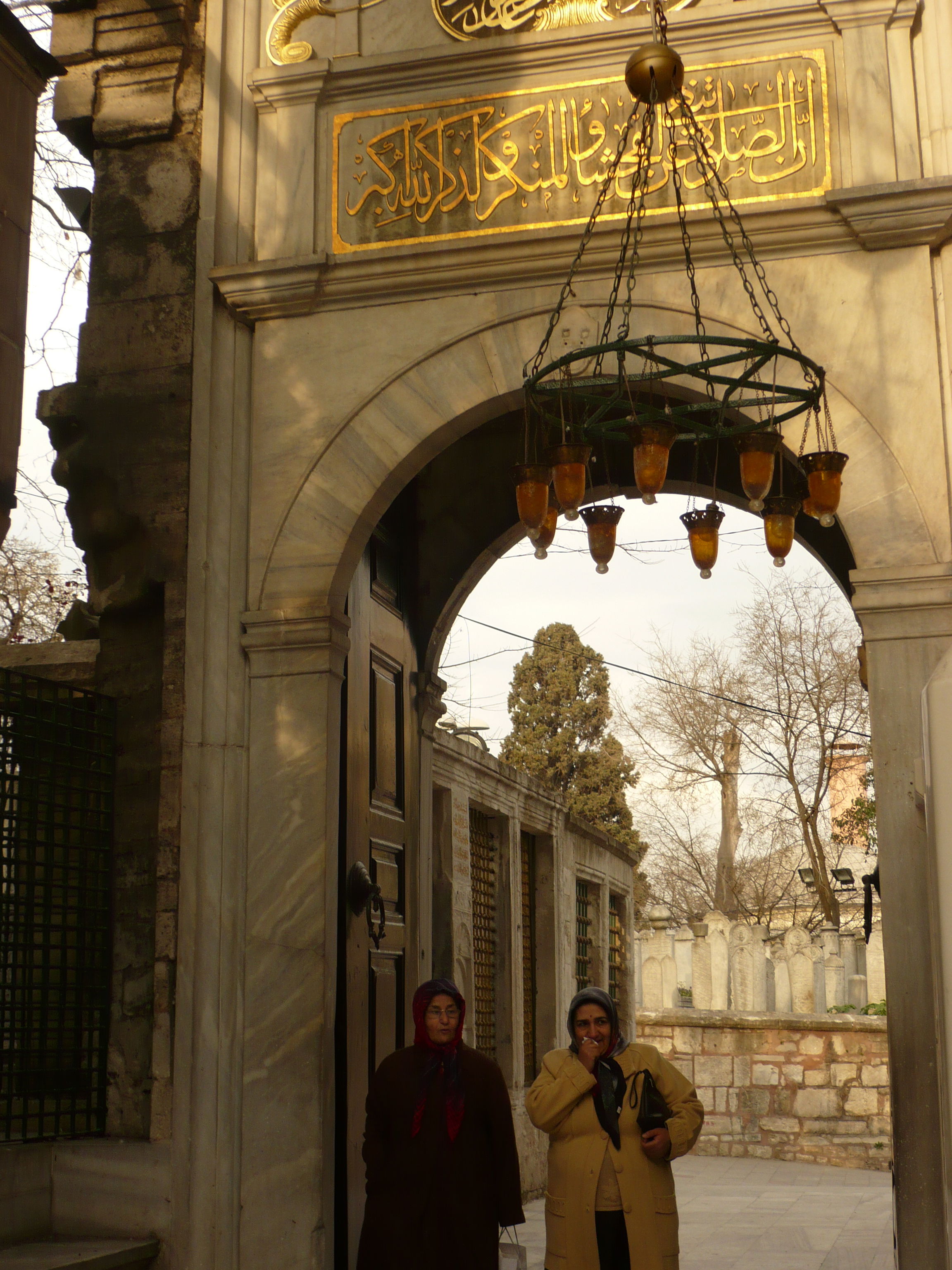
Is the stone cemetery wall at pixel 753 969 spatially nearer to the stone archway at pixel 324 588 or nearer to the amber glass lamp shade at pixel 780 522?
the stone archway at pixel 324 588

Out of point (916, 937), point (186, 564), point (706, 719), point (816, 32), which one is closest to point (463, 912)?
point (186, 564)

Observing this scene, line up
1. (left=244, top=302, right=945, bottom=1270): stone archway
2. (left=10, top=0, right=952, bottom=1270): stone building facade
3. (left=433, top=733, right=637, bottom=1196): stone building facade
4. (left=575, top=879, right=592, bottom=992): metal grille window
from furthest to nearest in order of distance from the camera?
(left=575, top=879, right=592, bottom=992): metal grille window → (left=433, top=733, right=637, bottom=1196): stone building facade → (left=10, top=0, right=952, bottom=1270): stone building facade → (left=244, top=302, right=945, bottom=1270): stone archway

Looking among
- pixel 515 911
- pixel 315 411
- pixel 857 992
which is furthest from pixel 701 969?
pixel 315 411

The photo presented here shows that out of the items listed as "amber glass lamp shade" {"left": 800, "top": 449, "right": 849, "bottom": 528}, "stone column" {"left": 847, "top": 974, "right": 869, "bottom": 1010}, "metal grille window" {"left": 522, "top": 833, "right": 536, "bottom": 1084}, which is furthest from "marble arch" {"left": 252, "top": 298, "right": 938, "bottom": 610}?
"stone column" {"left": 847, "top": 974, "right": 869, "bottom": 1010}

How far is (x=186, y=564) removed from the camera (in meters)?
5.75

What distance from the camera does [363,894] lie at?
5852 millimetres

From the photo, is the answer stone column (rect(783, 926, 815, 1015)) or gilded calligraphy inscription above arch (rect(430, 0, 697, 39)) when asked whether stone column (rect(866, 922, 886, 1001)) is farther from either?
gilded calligraphy inscription above arch (rect(430, 0, 697, 39))

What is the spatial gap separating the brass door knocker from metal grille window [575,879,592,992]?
6.82 metres

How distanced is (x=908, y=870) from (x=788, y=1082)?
1062cm

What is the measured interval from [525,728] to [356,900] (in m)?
23.4

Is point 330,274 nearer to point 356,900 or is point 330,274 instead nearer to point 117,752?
point 117,752

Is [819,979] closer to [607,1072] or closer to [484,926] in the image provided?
[484,926]

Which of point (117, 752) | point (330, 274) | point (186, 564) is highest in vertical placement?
point (330, 274)

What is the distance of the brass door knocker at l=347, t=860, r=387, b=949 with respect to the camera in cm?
584
